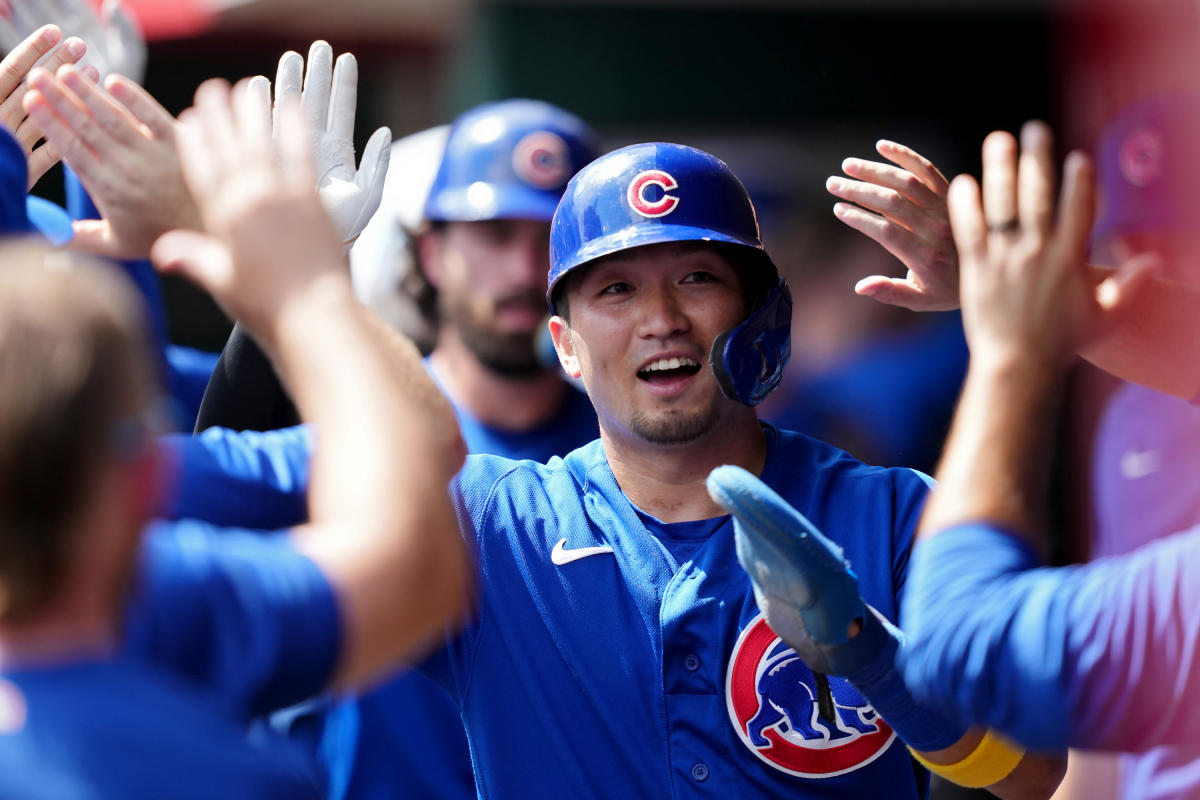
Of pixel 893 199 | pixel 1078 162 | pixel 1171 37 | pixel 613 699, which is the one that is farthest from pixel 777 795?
pixel 1171 37

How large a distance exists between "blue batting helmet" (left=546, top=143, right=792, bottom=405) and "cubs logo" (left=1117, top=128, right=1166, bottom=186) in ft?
4.50

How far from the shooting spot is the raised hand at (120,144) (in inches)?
63.4

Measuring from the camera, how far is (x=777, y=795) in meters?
2.22

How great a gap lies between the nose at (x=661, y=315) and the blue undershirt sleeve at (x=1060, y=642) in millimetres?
1114

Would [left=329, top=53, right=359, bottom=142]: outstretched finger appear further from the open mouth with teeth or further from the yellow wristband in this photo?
the yellow wristband

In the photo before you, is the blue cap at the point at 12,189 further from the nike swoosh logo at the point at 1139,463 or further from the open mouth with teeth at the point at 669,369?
the nike swoosh logo at the point at 1139,463

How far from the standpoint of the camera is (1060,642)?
1.45m

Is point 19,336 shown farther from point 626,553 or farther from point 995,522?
point 626,553

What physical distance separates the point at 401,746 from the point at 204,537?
179 centimetres

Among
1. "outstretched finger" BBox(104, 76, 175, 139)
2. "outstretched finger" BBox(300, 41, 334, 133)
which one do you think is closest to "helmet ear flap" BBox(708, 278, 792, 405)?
"outstretched finger" BBox(300, 41, 334, 133)

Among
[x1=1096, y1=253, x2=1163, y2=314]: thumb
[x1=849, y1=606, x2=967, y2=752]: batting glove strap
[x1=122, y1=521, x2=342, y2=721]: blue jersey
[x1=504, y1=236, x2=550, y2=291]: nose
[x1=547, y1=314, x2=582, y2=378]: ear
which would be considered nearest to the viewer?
[x1=122, y1=521, x2=342, y2=721]: blue jersey

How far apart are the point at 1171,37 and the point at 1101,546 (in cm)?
194

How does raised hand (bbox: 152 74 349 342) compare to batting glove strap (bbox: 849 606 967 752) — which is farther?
batting glove strap (bbox: 849 606 967 752)

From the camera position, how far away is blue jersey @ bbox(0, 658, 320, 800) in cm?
111
